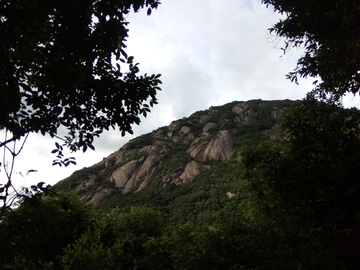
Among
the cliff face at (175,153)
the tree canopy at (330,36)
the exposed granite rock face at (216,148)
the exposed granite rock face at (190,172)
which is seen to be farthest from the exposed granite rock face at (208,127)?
the tree canopy at (330,36)

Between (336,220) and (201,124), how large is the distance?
7847 cm

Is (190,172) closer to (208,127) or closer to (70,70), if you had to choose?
(208,127)

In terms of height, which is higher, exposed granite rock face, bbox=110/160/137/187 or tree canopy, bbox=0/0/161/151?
exposed granite rock face, bbox=110/160/137/187

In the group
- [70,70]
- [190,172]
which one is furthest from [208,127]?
[70,70]

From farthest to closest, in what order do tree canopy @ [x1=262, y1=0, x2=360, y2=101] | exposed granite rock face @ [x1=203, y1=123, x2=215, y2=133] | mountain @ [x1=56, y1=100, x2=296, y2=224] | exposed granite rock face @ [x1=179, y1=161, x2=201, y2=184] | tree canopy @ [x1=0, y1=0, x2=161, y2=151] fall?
exposed granite rock face @ [x1=203, y1=123, x2=215, y2=133] < exposed granite rock face @ [x1=179, y1=161, x2=201, y2=184] < mountain @ [x1=56, y1=100, x2=296, y2=224] < tree canopy @ [x1=262, y1=0, x2=360, y2=101] < tree canopy @ [x1=0, y1=0, x2=161, y2=151]

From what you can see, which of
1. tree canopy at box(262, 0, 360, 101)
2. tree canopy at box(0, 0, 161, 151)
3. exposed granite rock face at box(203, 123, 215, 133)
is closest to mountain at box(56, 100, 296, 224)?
exposed granite rock face at box(203, 123, 215, 133)

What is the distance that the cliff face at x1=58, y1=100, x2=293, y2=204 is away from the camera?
58.2 m

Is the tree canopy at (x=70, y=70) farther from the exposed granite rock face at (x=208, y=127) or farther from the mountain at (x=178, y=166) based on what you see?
the exposed granite rock face at (x=208, y=127)

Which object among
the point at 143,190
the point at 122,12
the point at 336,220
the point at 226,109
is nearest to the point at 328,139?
the point at 336,220

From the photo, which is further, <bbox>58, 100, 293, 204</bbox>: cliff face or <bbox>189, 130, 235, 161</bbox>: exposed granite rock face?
<bbox>189, 130, 235, 161</bbox>: exposed granite rock face

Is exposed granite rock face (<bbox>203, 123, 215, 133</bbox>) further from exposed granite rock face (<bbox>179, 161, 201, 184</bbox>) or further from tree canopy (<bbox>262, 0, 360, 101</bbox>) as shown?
tree canopy (<bbox>262, 0, 360, 101</bbox>)

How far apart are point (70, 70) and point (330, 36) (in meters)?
4.56

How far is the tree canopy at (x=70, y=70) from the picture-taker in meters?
2.56

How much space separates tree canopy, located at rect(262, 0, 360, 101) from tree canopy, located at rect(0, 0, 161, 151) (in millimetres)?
3040
